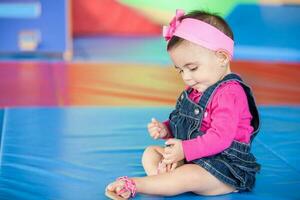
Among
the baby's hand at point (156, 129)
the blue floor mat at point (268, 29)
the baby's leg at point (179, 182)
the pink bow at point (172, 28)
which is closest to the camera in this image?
the baby's leg at point (179, 182)

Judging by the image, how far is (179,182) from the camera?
1.68m

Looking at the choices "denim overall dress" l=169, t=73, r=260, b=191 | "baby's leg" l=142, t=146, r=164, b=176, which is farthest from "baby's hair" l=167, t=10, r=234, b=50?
A: "baby's leg" l=142, t=146, r=164, b=176

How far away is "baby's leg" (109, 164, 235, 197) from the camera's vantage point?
5.50 ft

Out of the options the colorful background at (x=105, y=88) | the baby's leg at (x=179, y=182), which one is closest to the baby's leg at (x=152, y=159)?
the colorful background at (x=105, y=88)

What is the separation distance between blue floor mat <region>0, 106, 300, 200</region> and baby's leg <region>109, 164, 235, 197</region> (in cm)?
4

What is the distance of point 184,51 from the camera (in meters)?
1.73

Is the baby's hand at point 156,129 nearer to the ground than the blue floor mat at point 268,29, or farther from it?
nearer to the ground

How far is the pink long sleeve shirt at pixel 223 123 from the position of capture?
1.69 meters

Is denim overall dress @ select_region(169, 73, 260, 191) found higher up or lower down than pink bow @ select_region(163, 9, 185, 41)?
lower down

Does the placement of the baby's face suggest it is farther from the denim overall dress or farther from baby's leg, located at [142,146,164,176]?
baby's leg, located at [142,146,164,176]

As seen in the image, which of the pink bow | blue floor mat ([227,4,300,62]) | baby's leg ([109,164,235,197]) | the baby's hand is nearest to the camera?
baby's leg ([109,164,235,197])

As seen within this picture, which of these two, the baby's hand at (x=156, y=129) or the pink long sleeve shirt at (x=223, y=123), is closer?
the pink long sleeve shirt at (x=223, y=123)

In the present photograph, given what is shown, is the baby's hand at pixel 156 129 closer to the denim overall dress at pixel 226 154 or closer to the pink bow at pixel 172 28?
the denim overall dress at pixel 226 154

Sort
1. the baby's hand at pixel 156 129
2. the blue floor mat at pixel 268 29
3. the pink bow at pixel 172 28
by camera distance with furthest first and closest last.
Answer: the blue floor mat at pixel 268 29 → the baby's hand at pixel 156 129 → the pink bow at pixel 172 28
